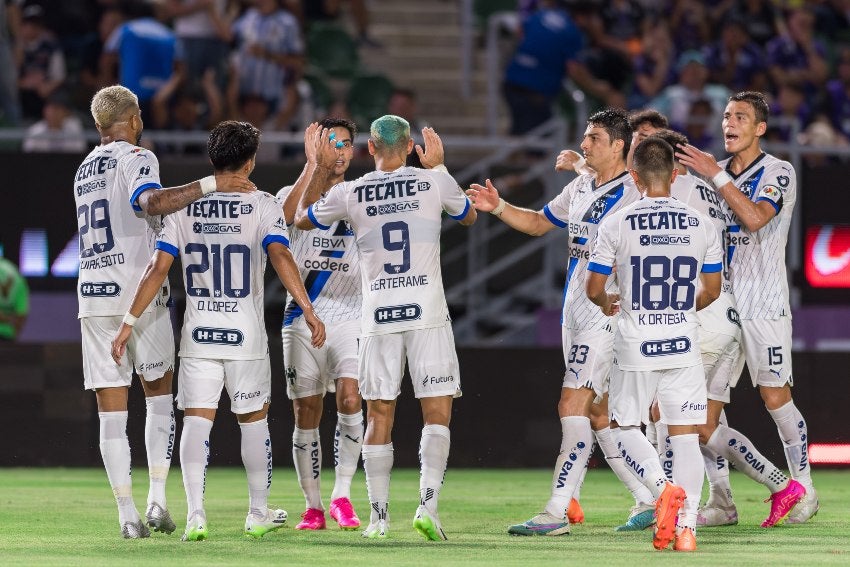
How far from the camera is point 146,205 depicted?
340 inches

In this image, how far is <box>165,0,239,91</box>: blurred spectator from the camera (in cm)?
1645

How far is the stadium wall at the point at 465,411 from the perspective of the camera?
13.2m

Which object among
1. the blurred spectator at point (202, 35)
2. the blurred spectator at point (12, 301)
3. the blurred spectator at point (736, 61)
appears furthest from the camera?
the blurred spectator at point (736, 61)

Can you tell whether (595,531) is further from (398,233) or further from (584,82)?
(584,82)

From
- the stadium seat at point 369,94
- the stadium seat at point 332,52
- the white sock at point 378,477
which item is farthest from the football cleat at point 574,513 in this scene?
the stadium seat at point 332,52

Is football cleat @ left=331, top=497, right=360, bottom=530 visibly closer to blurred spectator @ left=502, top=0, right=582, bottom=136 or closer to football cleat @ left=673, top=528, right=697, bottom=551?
football cleat @ left=673, top=528, right=697, bottom=551

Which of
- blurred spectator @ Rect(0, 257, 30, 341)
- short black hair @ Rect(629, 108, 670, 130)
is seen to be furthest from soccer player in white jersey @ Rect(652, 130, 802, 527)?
blurred spectator @ Rect(0, 257, 30, 341)

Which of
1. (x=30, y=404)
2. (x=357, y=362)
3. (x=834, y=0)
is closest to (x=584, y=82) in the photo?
(x=834, y=0)

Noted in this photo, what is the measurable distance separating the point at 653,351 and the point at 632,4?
11866 mm

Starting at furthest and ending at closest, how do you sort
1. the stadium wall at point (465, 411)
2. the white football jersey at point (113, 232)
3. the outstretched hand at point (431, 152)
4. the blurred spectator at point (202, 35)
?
1. the blurred spectator at point (202, 35)
2. the stadium wall at point (465, 411)
3. the outstretched hand at point (431, 152)
4. the white football jersey at point (113, 232)

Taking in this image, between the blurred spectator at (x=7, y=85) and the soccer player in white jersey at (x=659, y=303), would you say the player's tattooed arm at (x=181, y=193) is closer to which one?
the soccer player in white jersey at (x=659, y=303)

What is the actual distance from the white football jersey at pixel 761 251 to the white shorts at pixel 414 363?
2020 mm

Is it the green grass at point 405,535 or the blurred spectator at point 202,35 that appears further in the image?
the blurred spectator at point 202,35

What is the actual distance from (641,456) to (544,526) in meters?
0.83
